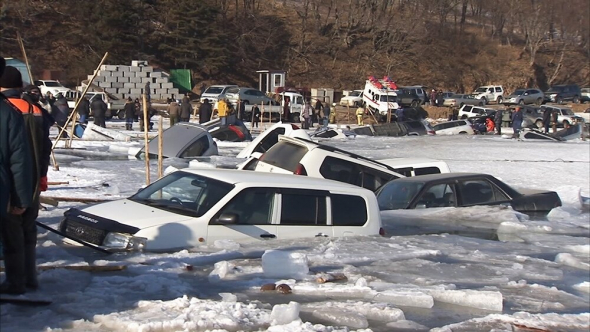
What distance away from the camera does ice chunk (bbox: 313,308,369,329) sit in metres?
7.12

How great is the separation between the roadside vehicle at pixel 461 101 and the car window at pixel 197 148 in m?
42.6

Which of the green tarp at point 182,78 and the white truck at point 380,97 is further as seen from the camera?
the green tarp at point 182,78

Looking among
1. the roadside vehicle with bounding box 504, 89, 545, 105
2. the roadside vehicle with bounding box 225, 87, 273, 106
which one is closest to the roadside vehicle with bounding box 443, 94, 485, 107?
the roadside vehicle with bounding box 504, 89, 545, 105

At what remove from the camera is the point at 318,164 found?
44.6 ft

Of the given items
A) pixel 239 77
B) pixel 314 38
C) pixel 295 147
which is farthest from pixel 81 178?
pixel 314 38

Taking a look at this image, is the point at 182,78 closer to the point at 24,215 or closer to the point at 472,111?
the point at 472,111

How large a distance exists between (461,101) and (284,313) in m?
57.9

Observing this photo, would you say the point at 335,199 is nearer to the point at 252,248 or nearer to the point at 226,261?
the point at 252,248

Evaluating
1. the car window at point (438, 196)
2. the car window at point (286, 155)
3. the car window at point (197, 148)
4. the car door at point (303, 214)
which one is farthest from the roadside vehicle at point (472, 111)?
the car door at point (303, 214)

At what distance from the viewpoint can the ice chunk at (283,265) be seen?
845 cm

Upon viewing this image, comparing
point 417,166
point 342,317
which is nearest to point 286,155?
point 417,166

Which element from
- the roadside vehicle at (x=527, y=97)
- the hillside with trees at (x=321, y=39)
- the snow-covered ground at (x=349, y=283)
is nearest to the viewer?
the snow-covered ground at (x=349, y=283)

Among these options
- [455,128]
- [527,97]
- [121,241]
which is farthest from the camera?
[527,97]

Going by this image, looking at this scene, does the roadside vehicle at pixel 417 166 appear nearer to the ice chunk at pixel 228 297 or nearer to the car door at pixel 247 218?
the car door at pixel 247 218
